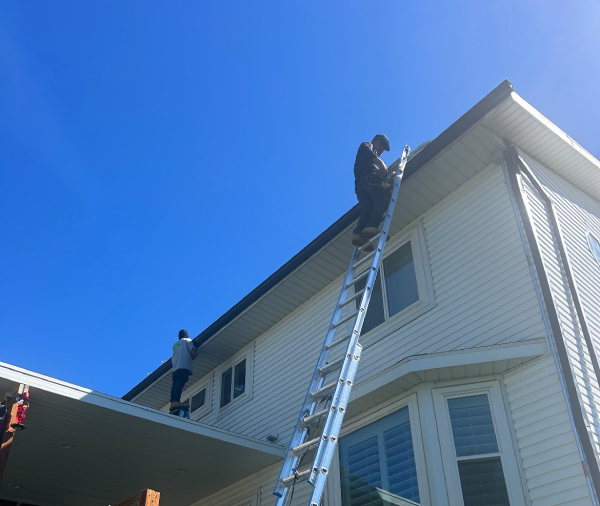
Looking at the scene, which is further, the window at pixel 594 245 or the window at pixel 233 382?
the window at pixel 233 382

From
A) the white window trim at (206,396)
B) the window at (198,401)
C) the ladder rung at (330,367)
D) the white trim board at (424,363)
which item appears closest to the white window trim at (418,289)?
the white trim board at (424,363)

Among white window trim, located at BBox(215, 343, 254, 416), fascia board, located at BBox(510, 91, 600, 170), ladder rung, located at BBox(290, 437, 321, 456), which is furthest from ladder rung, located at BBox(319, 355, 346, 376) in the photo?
white window trim, located at BBox(215, 343, 254, 416)

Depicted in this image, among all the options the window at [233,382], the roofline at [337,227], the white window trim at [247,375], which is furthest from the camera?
the window at [233,382]

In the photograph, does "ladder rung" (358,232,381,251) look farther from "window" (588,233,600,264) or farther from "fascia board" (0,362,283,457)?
"window" (588,233,600,264)

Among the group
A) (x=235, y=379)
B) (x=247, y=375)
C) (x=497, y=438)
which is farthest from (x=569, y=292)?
(x=235, y=379)

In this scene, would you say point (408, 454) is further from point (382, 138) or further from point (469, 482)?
point (382, 138)

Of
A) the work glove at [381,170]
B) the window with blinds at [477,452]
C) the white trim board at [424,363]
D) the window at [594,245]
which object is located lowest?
the window with blinds at [477,452]

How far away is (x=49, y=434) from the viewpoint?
7.90 m

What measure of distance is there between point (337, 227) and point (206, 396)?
5141 mm

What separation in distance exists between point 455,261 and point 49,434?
5654mm

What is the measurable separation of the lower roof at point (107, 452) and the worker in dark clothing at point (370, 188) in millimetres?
3378

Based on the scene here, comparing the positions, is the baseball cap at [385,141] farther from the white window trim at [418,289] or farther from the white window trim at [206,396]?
the white window trim at [206,396]

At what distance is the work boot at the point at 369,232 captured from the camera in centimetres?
737

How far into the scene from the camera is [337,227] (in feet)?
30.5
